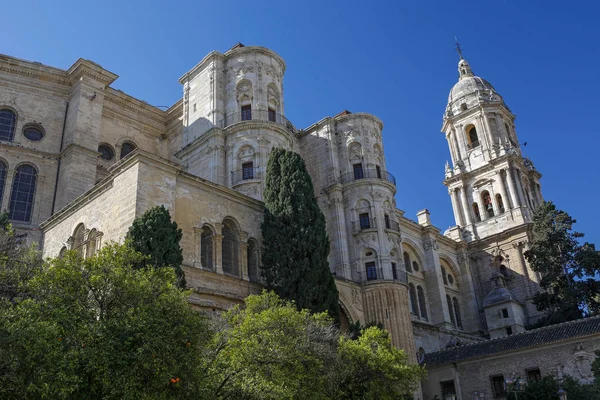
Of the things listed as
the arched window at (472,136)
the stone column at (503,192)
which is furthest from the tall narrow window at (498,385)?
the arched window at (472,136)

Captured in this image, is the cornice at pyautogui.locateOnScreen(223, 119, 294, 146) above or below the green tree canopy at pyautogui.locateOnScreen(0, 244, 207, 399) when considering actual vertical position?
above

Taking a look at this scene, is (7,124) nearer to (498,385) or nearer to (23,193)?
(23,193)

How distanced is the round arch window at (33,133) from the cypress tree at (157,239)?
560 inches

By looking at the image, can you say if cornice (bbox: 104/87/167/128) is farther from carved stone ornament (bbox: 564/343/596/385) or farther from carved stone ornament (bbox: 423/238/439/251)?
carved stone ornament (bbox: 564/343/596/385)

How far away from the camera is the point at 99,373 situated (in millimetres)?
10102

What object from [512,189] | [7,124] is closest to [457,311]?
[512,189]

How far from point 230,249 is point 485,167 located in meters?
32.1

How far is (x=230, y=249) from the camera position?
2211cm

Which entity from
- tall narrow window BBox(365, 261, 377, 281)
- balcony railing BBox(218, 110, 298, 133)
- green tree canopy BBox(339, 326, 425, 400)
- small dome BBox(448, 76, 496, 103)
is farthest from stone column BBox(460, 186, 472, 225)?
green tree canopy BBox(339, 326, 425, 400)

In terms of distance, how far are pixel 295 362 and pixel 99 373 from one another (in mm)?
5197

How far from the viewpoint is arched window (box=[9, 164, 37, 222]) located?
25.7 meters

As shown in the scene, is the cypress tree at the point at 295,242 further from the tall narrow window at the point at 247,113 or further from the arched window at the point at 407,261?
the arched window at the point at 407,261

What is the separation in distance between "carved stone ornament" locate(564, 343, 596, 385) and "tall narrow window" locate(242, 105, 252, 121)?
19642 millimetres

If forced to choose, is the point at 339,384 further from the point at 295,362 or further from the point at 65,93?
the point at 65,93
